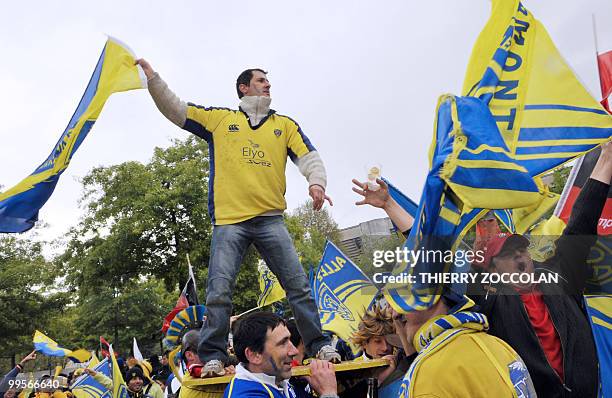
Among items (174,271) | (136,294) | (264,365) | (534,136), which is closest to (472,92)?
(534,136)

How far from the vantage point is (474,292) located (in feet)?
10.7

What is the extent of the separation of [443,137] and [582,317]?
1423mm

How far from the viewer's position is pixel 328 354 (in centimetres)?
371

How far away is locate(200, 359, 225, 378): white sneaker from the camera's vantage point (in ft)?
11.6

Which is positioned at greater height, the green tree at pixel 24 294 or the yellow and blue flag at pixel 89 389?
the yellow and blue flag at pixel 89 389

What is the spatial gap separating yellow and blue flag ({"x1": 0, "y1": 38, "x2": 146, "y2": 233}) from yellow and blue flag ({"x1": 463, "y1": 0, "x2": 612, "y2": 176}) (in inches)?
101

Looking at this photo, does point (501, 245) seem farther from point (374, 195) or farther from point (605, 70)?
point (605, 70)

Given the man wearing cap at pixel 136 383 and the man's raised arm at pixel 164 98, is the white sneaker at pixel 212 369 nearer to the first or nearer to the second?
the man's raised arm at pixel 164 98

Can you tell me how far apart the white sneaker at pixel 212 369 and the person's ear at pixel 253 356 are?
291mm

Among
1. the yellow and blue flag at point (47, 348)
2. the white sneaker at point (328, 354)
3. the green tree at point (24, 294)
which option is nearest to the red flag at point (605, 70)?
the white sneaker at point (328, 354)

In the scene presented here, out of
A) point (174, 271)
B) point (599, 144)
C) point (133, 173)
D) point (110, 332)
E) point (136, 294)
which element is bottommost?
point (110, 332)

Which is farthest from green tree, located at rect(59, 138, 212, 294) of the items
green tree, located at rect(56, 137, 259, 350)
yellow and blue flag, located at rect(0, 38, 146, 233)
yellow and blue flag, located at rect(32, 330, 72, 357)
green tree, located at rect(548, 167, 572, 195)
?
yellow and blue flag, located at rect(0, 38, 146, 233)

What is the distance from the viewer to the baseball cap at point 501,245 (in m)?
3.37

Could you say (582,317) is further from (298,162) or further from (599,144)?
(298,162)
